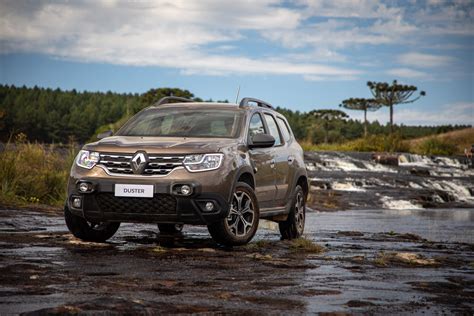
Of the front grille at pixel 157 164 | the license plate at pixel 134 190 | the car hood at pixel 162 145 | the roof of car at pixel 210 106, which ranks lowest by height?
the license plate at pixel 134 190

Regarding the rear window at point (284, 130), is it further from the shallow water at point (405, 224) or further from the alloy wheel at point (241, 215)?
the shallow water at point (405, 224)

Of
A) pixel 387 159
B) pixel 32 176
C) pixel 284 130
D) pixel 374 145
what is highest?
pixel 374 145

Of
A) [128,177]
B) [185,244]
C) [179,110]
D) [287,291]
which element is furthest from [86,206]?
[287,291]

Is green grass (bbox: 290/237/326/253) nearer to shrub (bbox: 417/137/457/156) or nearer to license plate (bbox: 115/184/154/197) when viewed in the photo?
license plate (bbox: 115/184/154/197)

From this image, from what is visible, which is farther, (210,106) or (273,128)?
(273,128)

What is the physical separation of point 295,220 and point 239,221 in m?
2.11

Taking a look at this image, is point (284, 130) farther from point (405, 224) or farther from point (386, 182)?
point (386, 182)

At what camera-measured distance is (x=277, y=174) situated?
38.3ft

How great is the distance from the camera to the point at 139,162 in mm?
9742

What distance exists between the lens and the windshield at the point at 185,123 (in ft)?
35.7

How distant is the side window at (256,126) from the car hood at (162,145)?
782mm

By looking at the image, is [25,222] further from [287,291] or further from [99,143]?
[287,291]

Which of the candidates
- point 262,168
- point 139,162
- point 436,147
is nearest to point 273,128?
point 262,168

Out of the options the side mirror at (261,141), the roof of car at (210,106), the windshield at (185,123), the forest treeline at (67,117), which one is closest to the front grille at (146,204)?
the windshield at (185,123)
